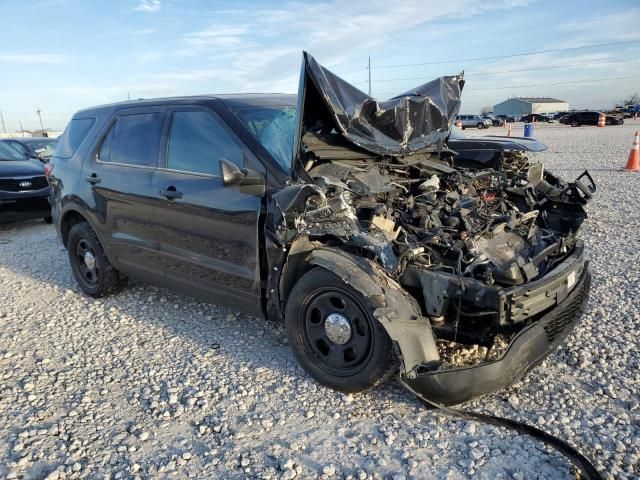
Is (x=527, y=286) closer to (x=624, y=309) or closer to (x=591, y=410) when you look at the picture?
(x=591, y=410)

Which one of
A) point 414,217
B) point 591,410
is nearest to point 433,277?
point 414,217

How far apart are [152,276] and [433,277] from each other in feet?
8.48

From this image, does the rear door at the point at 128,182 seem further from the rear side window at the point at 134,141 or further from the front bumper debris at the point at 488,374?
the front bumper debris at the point at 488,374

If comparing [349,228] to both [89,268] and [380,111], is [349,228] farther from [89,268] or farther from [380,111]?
[89,268]

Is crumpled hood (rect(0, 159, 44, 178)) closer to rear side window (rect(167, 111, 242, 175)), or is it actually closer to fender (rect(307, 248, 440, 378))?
rear side window (rect(167, 111, 242, 175))

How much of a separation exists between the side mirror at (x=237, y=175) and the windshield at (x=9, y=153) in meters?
8.26

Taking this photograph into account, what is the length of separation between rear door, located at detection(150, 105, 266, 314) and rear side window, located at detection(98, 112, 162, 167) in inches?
7.0

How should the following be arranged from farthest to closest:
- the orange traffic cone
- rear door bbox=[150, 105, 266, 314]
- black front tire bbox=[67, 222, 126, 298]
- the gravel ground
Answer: the orange traffic cone → black front tire bbox=[67, 222, 126, 298] → rear door bbox=[150, 105, 266, 314] → the gravel ground

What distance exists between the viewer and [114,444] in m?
2.79

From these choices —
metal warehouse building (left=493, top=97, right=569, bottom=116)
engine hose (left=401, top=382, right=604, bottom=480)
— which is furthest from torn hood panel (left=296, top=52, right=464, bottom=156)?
metal warehouse building (left=493, top=97, right=569, bottom=116)

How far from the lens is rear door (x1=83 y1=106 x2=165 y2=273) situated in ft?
14.0

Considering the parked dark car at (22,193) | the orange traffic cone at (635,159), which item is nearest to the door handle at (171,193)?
the parked dark car at (22,193)

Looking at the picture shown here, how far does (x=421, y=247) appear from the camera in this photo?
10.2 ft

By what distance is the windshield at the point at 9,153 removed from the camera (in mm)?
9689
